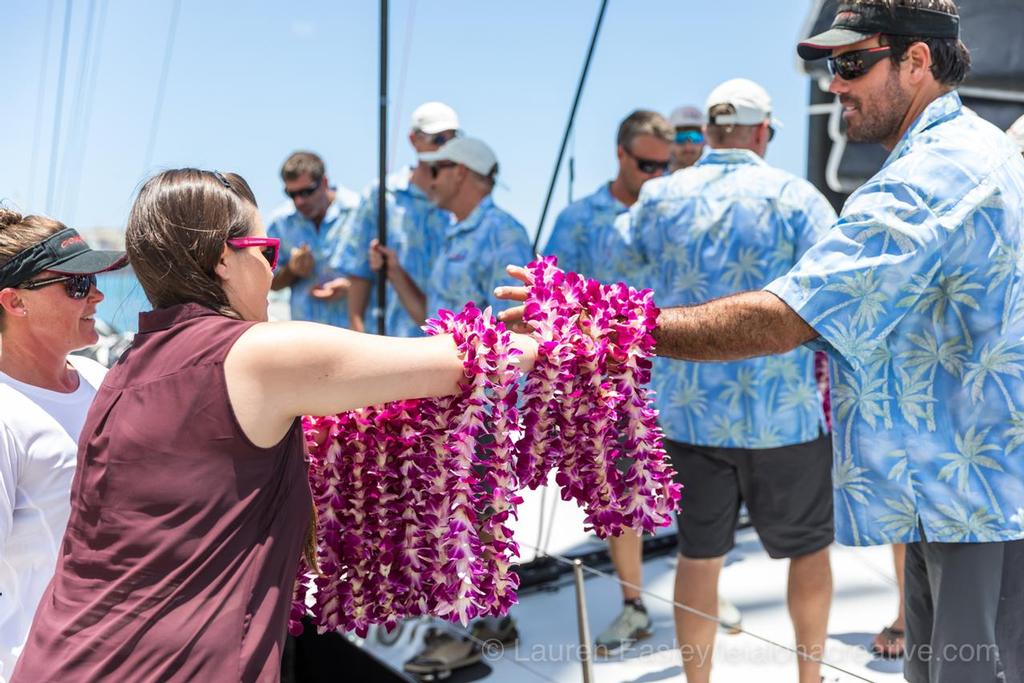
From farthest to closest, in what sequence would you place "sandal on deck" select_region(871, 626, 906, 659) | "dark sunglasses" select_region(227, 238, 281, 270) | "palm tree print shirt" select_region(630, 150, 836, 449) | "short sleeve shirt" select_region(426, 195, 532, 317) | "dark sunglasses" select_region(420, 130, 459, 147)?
"dark sunglasses" select_region(420, 130, 459, 147), "short sleeve shirt" select_region(426, 195, 532, 317), "sandal on deck" select_region(871, 626, 906, 659), "palm tree print shirt" select_region(630, 150, 836, 449), "dark sunglasses" select_region(227, 238, 281, 270)

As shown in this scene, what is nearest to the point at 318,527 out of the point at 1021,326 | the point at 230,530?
the point at 230,530

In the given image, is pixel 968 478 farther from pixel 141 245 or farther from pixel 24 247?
pixel 24 247

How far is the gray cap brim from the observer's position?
78.2 inches

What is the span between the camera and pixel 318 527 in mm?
1904

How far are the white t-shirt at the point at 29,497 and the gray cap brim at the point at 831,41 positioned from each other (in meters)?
1.70

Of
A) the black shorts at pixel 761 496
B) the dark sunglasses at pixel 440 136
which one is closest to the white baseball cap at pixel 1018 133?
the black shorts at pixel 761 496

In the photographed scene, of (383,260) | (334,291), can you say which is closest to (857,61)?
(383,260)

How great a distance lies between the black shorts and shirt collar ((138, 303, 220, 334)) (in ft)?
6.43

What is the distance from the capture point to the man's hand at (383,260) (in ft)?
14.1

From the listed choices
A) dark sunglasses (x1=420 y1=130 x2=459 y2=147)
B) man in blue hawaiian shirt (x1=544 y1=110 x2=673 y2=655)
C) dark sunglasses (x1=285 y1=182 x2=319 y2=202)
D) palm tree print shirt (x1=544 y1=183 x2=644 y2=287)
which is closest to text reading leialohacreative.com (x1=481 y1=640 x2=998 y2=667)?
man in blue hawaiian shirt (x1=544 y1=110 x2=673 y2=655)

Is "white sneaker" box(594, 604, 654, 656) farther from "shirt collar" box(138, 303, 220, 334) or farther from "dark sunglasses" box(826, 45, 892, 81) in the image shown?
"shirt collar" box(138, 303, 220, 334)

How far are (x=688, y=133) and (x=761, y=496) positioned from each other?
224 centimetres

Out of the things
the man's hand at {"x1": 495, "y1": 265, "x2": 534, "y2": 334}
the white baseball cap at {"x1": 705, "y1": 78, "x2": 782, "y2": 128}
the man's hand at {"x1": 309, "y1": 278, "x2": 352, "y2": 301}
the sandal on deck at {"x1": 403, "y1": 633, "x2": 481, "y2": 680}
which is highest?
the white baseball cap at {"x1": 705, "y1": 78, "x2": 782, "y2": 128}

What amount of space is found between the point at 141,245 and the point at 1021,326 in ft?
5.20
